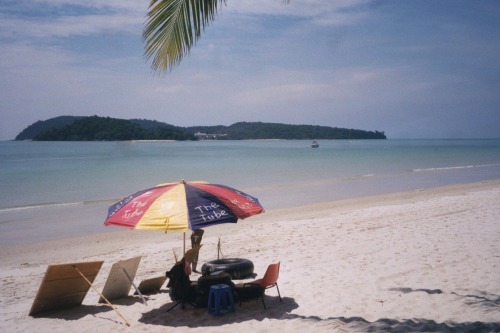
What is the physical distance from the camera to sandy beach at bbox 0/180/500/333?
527 centimetres

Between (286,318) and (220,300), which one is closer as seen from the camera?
(286,318)

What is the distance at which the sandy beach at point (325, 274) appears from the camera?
17.3 feet

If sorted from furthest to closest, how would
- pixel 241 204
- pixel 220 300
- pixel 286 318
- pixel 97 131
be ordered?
pixel 97 131 < pixel 220 300 < pixel 241 204 < pixel 286 318

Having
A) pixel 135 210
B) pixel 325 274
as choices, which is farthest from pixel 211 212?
pixel 325 274

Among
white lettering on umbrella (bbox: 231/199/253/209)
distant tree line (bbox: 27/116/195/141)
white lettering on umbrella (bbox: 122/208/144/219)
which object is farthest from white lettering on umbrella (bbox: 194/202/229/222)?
distant tree line (bbox: 27/116/195/141)

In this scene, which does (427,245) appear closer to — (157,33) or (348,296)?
(348,296)

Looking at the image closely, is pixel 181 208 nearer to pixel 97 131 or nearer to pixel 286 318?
pixel 286 318

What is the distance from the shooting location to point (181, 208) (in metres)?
5.12

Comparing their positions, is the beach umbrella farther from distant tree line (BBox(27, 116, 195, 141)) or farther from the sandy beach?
distant tree line (BBox(27, 116, 195, 141))

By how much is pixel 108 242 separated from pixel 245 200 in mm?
7196

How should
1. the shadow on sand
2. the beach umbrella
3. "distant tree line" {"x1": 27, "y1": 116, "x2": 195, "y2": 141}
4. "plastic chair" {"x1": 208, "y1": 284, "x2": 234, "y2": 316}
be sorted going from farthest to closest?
"distant tree line" {"x1": 27, "y1": 116, "x2": 195, "y2": 141} < "plastic chair" {"x1": 208, "y1": 284, "x2": 234, "y2": 316} < the beach umbrella < the shadow on sand

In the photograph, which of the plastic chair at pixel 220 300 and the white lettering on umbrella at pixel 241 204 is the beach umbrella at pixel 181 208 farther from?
the plastic chair at pixel 220 300

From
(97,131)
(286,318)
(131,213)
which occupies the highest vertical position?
(97,131)

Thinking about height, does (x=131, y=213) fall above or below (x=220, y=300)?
above
